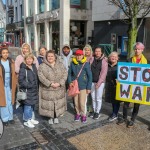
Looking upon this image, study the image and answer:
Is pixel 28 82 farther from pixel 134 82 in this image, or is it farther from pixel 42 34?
pixel 42 34

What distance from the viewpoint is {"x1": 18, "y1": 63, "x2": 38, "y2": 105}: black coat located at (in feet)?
15.2

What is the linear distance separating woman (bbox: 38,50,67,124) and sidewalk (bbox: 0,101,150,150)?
0.38 metres

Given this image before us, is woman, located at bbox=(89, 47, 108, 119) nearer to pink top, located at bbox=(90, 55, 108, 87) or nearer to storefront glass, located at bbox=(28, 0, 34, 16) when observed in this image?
pink top, located at bbox=(90, 55, 108, 87)

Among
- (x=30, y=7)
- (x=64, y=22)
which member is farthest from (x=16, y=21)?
(x=64, y=22)

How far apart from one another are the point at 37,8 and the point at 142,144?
25553mm

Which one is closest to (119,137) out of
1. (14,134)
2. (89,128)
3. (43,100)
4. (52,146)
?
(89,128)

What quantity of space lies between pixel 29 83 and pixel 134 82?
215 cm

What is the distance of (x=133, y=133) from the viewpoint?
4.57 m

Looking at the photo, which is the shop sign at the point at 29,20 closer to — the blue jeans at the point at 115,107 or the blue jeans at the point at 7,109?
the blue jeans at the point at 7,109

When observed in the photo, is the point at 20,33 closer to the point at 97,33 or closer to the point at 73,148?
the point at 97,33

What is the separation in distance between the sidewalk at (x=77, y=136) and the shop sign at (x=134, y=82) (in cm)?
68

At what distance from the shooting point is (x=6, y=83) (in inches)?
184

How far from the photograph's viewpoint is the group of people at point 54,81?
4660 mm

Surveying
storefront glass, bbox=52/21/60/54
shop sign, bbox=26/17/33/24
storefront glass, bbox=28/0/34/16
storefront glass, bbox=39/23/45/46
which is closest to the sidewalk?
storefront glass, bbox=52/21/60/54
